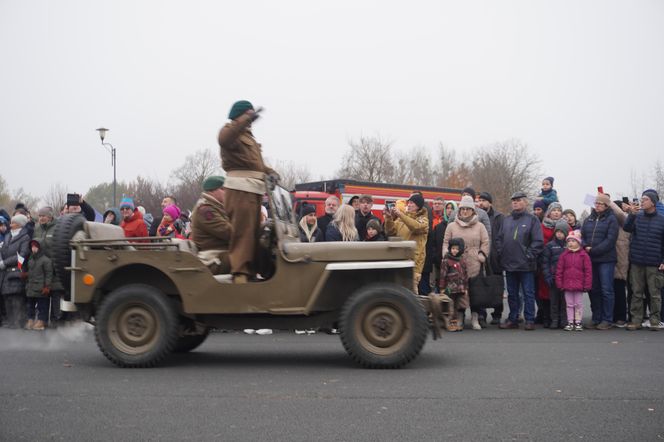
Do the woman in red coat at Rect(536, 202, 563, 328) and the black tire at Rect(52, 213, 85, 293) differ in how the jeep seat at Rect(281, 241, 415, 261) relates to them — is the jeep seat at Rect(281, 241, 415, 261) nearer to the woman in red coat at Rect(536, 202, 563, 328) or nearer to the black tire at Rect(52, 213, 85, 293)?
the black tire at Rect(52, 213, 85, 293)

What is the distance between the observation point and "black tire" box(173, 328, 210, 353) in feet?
26.8

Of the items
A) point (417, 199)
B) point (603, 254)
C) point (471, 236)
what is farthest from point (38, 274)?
point (603, 254)

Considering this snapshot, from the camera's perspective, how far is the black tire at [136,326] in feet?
23.4

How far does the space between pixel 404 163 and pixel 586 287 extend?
Result: 172 ft

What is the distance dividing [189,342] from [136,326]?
111 centimetres

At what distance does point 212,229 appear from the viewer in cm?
779

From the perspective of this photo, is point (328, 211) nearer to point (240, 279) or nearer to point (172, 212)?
point (172, 212)

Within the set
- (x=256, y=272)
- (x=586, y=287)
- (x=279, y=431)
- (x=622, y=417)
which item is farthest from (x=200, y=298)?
(x=586, y=287)

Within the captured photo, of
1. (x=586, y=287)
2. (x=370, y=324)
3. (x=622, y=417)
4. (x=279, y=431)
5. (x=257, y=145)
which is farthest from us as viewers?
(x=586, y=287)

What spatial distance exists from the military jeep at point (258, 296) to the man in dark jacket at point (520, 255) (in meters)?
4.04

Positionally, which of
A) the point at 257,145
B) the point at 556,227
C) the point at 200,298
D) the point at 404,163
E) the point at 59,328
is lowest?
the point at 59,328

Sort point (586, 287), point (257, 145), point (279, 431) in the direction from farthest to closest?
point (586, 287), point (257, 145), point (279, 431)

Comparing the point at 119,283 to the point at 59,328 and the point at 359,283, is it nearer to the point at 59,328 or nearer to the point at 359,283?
the point at 359,283

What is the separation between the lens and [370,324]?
7023 millimetres
